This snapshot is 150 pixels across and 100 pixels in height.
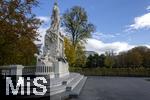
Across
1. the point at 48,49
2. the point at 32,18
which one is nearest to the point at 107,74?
the point at 48,49

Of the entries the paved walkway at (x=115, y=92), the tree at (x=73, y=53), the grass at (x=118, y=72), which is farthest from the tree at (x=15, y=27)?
the grass at (x=118, y=72)

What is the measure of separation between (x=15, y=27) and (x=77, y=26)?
37.7 metres

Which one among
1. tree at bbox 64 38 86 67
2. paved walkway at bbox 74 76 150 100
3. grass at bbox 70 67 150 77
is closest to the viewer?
paved walkway at bbox 74 76 150 100

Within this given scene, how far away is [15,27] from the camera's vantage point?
17.9 meters

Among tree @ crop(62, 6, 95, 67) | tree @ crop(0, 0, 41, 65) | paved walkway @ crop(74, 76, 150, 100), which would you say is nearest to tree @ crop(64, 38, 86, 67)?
tree @ crop(62, 6, 95, 67)

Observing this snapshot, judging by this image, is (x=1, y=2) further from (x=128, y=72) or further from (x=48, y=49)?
(x=128, y=72)

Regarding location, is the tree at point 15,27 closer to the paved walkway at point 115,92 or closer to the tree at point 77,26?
the paved walkway at point 115,92

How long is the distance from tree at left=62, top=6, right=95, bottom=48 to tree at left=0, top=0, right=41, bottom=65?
3524cm

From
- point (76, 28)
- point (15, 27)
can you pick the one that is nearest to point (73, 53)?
point (76, 28)

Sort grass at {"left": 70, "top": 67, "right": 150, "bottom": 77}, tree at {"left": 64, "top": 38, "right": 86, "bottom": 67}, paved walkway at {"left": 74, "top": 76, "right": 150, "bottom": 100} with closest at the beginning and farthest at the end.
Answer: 1. paved walkway at {"left": 74, "top": 76, "right": 150, "bottom": 100}
2. tree at {"left": 64, "top": 38, "right": 86, "bottom": 67}
3. grass at {"left": 70, "top": 67, "right": 150, "bottom": 77}

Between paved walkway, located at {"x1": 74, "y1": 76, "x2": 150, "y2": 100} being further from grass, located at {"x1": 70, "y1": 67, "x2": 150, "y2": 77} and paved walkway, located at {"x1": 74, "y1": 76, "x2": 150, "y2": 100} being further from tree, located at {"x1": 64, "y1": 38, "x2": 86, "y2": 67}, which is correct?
grass, located at {"x1": 70, "y1": 67, "x2": 150, "y2": 77}

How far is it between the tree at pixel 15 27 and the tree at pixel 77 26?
35.2m

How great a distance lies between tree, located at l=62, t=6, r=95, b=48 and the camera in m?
55.3

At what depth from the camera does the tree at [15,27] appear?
56.6 ft
